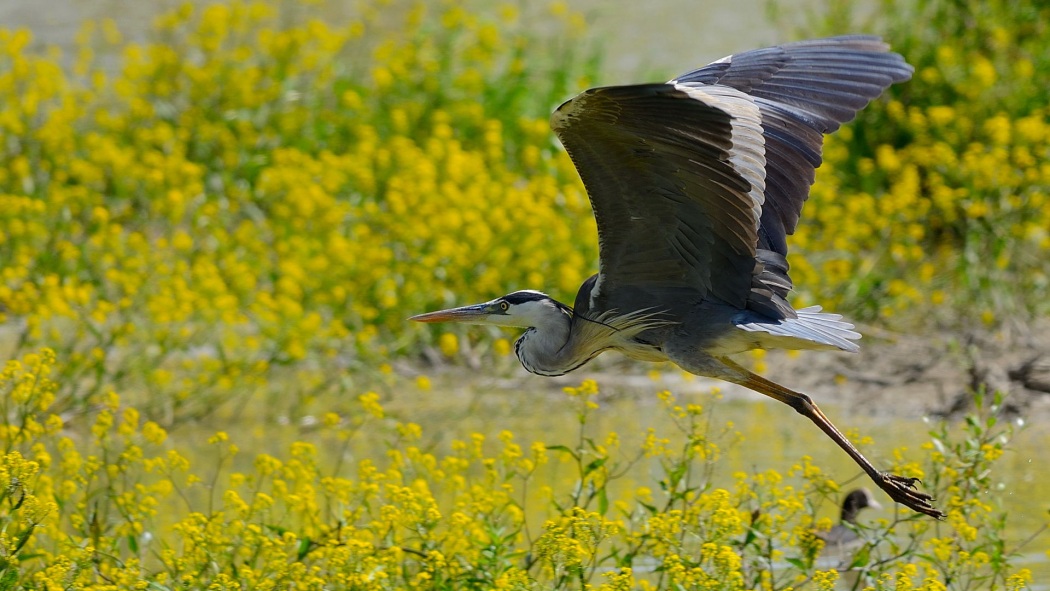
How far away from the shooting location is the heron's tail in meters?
4.66

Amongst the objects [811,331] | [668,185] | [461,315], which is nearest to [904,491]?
[811,331]

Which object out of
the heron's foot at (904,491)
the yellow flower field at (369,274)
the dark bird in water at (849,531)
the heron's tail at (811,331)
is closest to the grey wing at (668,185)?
the heron's tail at (811,331)

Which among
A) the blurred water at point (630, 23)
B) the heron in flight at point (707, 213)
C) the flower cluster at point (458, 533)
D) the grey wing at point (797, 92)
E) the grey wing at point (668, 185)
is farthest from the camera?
the blurred water at point (630, 23)

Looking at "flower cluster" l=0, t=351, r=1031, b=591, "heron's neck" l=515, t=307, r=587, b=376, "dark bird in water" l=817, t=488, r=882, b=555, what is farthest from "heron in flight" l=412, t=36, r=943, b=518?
"dark bird in water" l=817, t=488, r=882, b=555

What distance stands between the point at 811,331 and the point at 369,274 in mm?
3539

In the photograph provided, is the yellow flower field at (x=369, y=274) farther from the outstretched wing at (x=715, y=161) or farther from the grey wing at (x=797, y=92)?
the grey wing at (x=797, y=92)

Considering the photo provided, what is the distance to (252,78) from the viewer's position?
9.77 metres

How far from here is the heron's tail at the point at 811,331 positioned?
4664 mm

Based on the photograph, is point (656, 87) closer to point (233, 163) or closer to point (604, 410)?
point (604, 410)

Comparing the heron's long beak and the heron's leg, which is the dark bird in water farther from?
the heron's long beak

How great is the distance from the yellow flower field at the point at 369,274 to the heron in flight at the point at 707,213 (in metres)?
0.32

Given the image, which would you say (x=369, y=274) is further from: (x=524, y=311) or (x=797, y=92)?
(x=797, y=92)

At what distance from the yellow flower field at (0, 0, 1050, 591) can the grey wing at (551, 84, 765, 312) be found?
0.42m

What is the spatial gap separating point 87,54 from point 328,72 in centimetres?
154
